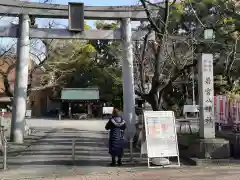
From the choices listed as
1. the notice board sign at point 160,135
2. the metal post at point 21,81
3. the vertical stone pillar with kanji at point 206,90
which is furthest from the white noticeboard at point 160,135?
the metal post at point 21,81

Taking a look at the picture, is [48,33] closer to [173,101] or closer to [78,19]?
[78,19]

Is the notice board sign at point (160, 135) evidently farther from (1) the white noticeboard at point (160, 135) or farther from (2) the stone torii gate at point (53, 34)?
(2) the stone torii gate at point (53, 34)

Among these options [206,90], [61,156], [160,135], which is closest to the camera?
[160,135]

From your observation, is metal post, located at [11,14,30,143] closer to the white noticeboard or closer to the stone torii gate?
the stone torii gate

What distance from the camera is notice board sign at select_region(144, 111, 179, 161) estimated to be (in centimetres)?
1094

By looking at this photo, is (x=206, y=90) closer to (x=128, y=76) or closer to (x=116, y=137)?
(x=116, y=137)

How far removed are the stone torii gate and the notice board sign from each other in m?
6.38

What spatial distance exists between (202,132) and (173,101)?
34056mm

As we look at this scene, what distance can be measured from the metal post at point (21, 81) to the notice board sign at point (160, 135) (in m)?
8.65

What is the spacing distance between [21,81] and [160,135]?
910 centimetres

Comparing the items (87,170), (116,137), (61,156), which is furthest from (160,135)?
(61,156)

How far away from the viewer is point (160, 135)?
11086 mm

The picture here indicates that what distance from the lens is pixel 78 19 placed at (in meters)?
17.8

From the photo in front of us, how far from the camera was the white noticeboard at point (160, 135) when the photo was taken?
431 inches
